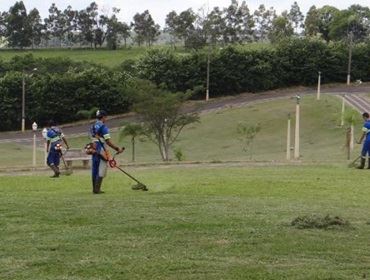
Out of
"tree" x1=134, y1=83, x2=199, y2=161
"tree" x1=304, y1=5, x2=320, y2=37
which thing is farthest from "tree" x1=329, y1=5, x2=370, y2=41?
"tree" x1=134, y1=83, x2=199, y2=161

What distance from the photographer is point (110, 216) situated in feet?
32.4

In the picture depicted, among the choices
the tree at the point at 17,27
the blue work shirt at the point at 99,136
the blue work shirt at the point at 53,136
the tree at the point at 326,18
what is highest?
the tree at the point at 326,18

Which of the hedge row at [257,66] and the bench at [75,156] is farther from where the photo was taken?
the hedge row at [257,66]

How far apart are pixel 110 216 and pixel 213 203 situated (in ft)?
7.50

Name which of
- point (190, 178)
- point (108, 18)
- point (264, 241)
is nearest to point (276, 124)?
point (190, 178)

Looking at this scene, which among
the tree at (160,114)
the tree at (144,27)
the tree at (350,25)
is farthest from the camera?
the tree at (144,27)

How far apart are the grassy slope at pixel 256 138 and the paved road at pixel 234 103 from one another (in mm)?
2145

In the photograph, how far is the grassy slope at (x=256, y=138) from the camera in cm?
4009

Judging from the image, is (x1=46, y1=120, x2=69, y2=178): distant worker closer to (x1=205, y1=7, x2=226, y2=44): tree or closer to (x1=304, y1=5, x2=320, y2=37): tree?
(x1=205, y1=7, x2=226, y2=44): tree

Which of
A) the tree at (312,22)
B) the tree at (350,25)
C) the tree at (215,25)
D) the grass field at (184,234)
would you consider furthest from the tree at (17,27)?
the grass field at (184,234)

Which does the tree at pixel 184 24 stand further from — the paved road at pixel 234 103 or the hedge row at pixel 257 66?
the paved road at pixel 234 103

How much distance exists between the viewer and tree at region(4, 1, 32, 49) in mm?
116750

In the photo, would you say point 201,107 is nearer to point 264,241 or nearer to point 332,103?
point 332,103

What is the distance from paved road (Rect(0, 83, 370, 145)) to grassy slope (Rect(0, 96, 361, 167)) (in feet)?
7.04
